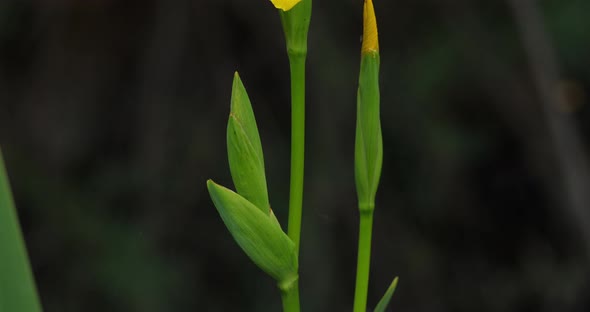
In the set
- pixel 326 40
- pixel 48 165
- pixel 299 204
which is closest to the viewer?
pixel 299 204

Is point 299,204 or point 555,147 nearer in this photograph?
point 299,204

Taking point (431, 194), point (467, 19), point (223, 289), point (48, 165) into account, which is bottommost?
point (223, 289)

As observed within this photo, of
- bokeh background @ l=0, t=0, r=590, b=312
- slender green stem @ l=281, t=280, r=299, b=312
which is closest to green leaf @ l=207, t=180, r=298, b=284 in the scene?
slender green stem @ l=281, t=280, r=299, b=312

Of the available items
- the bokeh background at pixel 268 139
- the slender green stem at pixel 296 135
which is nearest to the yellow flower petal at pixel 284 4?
the slender green stem at pixel 296 135

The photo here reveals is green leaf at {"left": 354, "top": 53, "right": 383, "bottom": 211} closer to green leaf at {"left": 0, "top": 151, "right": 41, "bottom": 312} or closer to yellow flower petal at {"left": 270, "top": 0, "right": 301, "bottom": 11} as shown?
yellow flower petal at {"left": 270, "top": 0, "right": 301, "bottom": 11}

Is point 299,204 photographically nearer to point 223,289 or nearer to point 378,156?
point 378,156

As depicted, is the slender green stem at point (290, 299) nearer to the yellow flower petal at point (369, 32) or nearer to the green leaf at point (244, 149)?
the green leaf at point (244, 149)

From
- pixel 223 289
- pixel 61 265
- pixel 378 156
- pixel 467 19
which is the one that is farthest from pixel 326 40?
pixel 378 156
